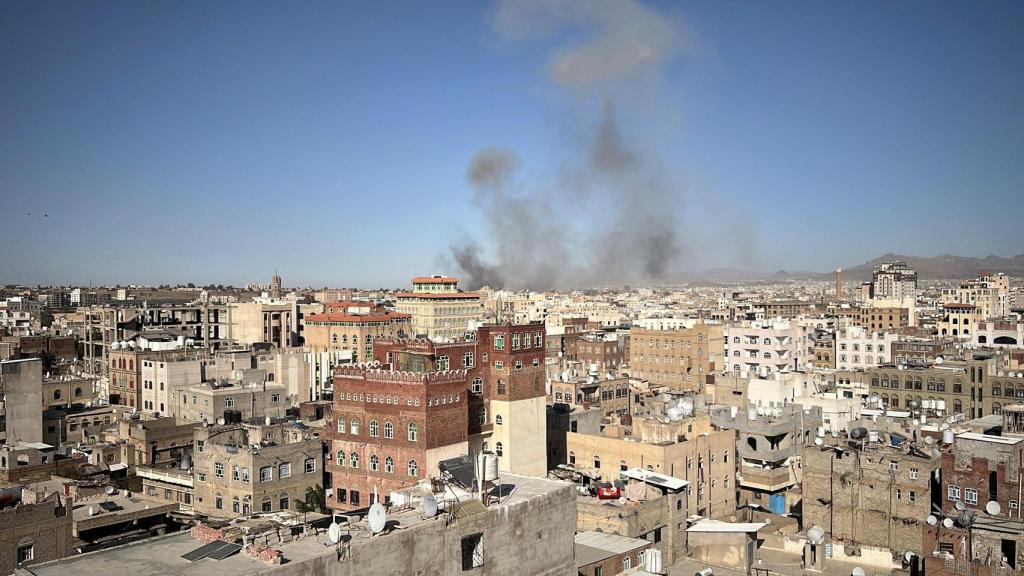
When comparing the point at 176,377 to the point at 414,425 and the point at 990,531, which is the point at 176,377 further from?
the point at 990,531

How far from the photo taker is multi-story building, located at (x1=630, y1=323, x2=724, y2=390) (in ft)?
263

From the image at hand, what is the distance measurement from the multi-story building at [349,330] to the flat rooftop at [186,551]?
75192mm

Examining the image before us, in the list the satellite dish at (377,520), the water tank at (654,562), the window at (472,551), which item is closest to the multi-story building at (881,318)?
the water tank at (654,562)

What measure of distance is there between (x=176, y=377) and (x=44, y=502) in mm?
34942

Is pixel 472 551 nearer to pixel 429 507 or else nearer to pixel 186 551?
pixel 429 507

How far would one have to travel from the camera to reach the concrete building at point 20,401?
48594 mm

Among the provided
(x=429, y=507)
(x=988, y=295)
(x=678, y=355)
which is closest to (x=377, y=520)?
(x=429, y=507)

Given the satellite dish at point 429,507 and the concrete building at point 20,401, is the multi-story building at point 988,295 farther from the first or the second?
the satellite dish at point 429,507

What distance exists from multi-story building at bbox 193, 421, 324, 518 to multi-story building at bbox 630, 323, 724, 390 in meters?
47.1

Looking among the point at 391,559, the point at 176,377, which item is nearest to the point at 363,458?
the point at 391,559

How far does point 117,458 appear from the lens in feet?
155

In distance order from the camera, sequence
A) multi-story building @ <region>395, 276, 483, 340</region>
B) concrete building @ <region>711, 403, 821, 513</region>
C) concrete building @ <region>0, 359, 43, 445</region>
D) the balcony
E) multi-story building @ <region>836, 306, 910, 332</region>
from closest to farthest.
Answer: the balcony < concrete building @ <region>711, 403, 821, 513</region> < concrete building @ <region>0, 359, 43, 445</region> < multi-story building @ <region>836, 306, 910, 332</region> < multi-story building @ <region>395, 276, 483, 340</region>

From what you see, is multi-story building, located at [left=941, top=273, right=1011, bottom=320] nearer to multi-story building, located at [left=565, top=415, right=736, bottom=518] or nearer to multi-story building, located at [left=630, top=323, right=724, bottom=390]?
multi-story building, located at [left=630, top=323, right=724, bottom=390]

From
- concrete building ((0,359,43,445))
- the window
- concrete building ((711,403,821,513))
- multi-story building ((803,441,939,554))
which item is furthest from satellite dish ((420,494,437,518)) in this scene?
concrete building ((0,359,43,445))
